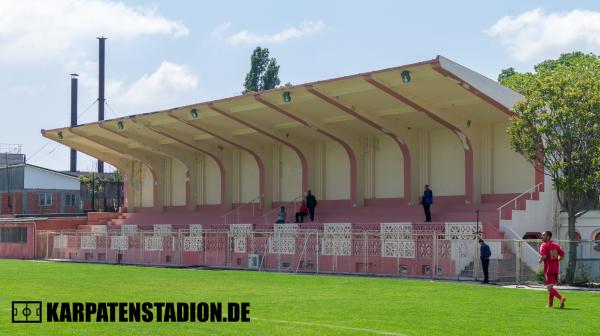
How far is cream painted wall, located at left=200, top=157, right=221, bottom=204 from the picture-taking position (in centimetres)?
5588

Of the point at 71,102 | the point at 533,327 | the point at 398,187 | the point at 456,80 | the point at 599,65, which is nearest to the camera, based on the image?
the point at 533,327

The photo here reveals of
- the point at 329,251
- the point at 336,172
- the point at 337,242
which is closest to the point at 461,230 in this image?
the point at 337,242

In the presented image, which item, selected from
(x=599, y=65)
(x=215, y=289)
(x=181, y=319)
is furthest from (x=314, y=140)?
(x=181, y=319)

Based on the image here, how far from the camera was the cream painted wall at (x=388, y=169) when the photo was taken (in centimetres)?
4428

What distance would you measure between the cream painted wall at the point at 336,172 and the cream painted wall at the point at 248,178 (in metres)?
6.20

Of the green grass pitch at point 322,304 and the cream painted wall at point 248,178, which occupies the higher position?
the cream painted wall at point 248,178

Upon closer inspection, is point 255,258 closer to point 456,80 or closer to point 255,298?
point 456,80

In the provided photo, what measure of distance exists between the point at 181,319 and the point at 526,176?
972 inches

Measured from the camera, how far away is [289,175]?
167 ft

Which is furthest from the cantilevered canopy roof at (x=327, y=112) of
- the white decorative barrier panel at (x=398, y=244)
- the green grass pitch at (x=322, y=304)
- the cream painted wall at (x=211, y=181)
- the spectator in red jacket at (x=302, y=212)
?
the green grass pitch at (x=322, y=304)

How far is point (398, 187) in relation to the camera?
44344 mm

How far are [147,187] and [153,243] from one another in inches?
642

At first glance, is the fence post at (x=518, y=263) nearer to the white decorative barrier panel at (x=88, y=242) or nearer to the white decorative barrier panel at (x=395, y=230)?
the white decorative barrier panel at (x=395, y=230)

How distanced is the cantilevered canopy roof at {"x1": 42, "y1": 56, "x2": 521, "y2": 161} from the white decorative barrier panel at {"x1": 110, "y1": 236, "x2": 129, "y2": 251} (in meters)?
6.10
